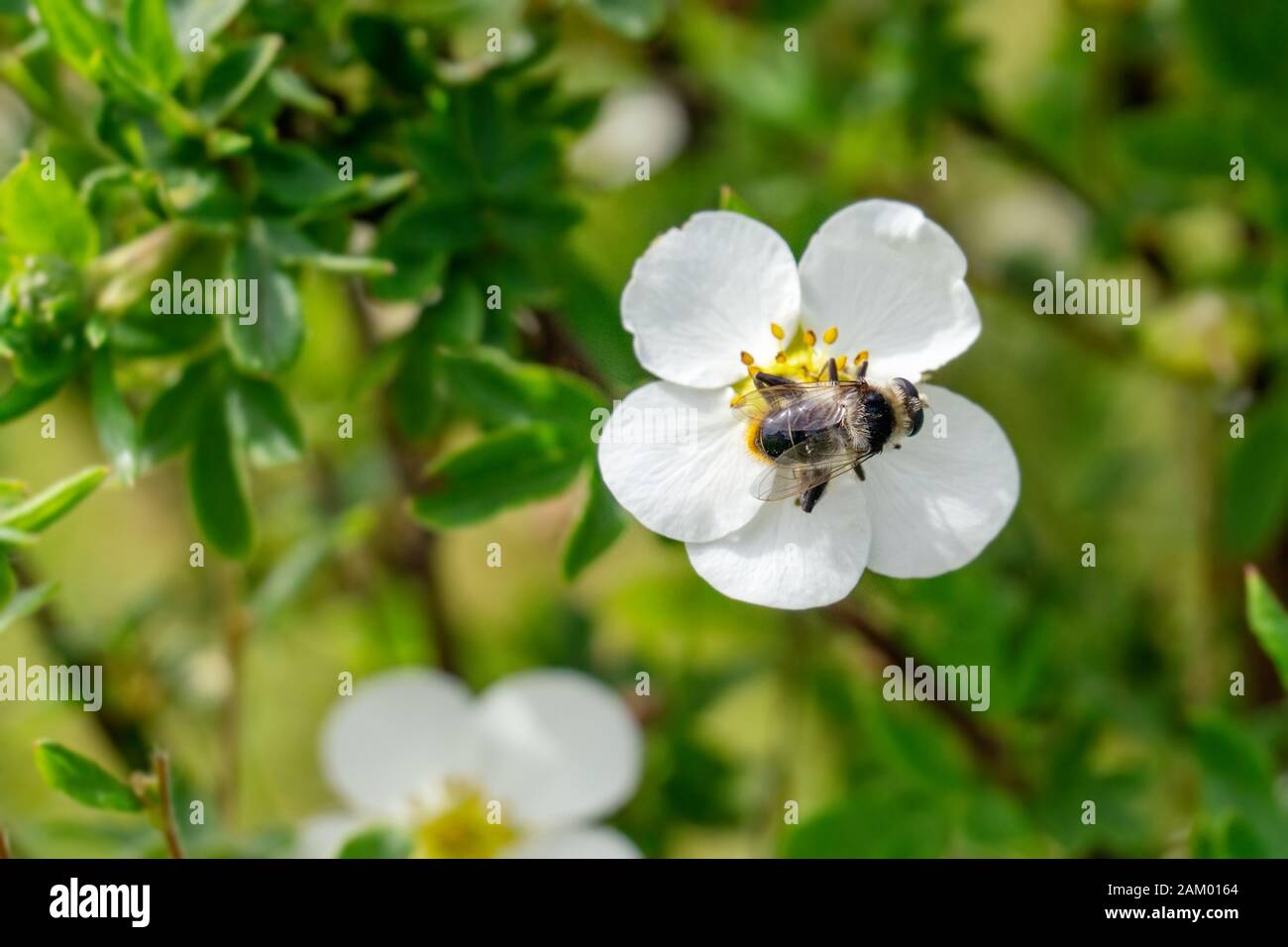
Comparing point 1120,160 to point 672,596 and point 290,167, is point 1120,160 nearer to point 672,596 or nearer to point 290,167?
point 672,596

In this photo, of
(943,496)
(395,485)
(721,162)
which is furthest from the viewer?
(721,162)

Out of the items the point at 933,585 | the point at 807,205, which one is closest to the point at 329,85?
the point at 807,205


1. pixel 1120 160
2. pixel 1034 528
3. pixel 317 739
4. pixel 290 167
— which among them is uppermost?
pixel 1120 160

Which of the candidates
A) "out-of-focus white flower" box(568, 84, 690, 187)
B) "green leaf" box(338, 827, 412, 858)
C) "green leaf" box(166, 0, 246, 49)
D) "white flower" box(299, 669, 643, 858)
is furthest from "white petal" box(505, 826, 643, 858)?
"out-of-focus white flower" box(568, 84, 690, 187)

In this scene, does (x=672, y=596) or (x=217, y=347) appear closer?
(x=217, y=347)

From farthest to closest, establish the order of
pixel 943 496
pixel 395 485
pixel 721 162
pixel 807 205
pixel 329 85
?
pixel 721 162 → pixel 395 485 → pixel 807 205 → pixel 329 85 → pixel 943 496

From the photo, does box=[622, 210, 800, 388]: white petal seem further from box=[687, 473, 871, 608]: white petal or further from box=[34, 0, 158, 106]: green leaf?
box=[34, 0, 158, 106]: green leaf

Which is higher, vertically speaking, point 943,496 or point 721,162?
point 721,162
